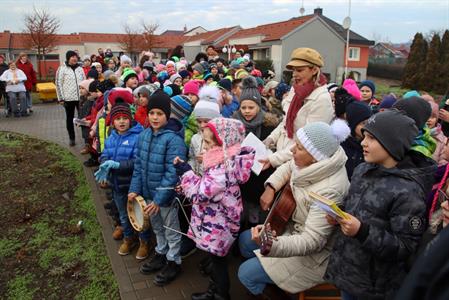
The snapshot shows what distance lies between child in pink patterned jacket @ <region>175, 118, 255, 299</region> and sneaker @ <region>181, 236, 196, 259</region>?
3.02 feet

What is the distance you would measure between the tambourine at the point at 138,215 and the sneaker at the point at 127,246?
0.69 metres

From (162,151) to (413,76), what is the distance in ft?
110

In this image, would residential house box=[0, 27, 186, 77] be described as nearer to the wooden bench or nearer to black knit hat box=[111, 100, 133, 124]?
black knit hat box=[111, 100, 133, 124]

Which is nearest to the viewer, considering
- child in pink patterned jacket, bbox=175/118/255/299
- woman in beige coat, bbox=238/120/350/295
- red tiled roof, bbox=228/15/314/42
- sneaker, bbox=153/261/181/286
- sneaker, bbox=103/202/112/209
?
woman in beige coat, bbox=238/120/350/295

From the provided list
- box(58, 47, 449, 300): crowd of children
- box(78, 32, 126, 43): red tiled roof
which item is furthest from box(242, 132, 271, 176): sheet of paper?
box(78, 32, 126, 43): red tiled roof

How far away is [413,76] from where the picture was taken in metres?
32.0

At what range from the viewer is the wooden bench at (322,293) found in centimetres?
287

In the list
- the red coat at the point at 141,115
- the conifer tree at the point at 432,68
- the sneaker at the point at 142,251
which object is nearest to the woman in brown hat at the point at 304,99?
the sneaker at the point at 142,251

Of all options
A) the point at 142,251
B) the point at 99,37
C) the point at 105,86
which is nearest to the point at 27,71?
the point at 105,86

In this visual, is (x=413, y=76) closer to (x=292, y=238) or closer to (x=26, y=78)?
(x=26, y=78)

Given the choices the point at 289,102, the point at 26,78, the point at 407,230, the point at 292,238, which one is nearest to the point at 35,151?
the point at 26,78

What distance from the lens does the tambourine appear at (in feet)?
12.3

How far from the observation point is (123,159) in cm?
432

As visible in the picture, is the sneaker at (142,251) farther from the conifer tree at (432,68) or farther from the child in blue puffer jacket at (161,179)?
the conifer tree at (432,68)
